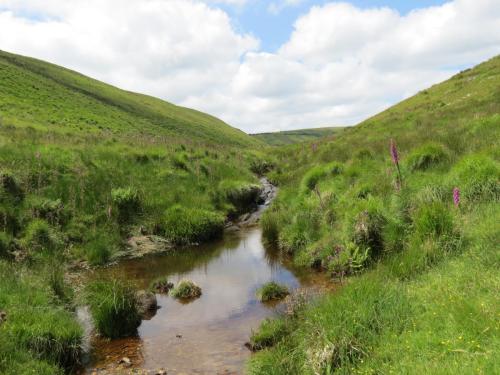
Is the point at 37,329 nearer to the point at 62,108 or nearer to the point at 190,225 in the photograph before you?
the point at 190,225

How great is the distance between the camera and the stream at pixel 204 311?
762cm

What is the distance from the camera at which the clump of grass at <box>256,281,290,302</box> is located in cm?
1030

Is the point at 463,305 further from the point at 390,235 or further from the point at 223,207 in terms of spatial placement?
the point at 223,207

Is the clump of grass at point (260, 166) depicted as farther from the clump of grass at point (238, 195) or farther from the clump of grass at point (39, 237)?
the clump of grass at point (39, 237)

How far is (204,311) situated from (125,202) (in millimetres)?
9283

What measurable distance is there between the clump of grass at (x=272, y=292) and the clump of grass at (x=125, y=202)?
9002 millimetres

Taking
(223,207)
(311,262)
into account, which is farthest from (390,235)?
(223,207)

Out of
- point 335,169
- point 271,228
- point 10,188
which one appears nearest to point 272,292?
point 271,228

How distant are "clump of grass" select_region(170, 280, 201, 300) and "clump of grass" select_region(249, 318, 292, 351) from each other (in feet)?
11.2

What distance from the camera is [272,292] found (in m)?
10.4

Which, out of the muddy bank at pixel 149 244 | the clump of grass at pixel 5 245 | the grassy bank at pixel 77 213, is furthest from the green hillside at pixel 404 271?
the clump of grass at pixel 5 245

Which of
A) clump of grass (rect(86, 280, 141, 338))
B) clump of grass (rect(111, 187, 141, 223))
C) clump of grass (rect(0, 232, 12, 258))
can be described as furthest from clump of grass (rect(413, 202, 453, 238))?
clump of grass (rect(111, 187, 141, 223))

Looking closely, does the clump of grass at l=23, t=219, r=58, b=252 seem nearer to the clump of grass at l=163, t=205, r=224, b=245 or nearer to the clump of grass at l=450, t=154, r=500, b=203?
the clump of grass at l=163, t=205, r=224, b=245

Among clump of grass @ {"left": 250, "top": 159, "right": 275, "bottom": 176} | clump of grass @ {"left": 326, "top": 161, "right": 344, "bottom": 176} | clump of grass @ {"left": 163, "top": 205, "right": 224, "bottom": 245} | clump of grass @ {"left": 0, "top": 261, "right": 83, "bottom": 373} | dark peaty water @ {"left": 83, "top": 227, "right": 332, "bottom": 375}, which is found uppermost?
clump of grass @ {"left": 250, "top": 159, "right": 275, "bottom": 176}
